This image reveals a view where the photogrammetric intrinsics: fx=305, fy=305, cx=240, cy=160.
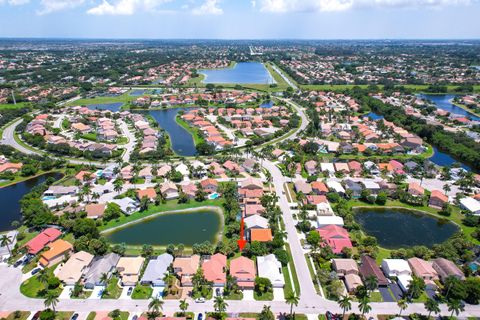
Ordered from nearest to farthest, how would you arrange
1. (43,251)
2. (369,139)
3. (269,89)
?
(43,251), (369,139), (269,89)

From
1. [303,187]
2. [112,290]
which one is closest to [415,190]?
[303,187]

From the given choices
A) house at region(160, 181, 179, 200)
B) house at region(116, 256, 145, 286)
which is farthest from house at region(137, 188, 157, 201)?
house at region(116, 256, 145, 286)

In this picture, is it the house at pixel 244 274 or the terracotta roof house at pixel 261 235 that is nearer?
the house at pixel 244 274

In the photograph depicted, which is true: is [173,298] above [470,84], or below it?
below

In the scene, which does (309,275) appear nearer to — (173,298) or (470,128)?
(173,298)

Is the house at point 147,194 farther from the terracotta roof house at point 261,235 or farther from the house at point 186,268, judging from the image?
the terracotta roof house at point 261,235

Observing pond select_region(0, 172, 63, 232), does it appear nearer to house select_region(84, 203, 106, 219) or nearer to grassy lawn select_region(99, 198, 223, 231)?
house select_region(84, 203, 106, 219)

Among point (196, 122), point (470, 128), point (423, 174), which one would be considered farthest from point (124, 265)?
point (470, 128)

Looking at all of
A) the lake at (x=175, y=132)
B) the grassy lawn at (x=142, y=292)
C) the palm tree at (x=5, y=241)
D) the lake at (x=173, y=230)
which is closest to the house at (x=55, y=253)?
the palm tree at (x=5, y=241)
